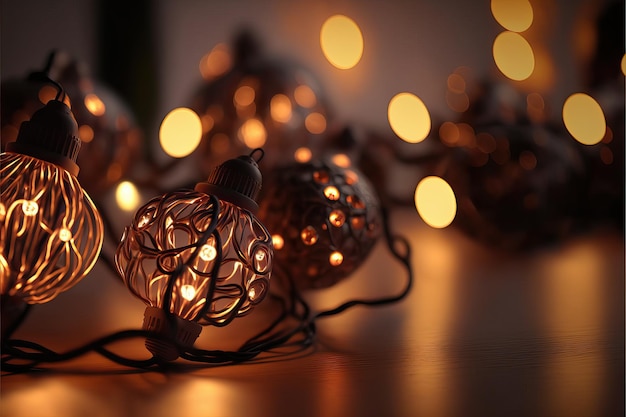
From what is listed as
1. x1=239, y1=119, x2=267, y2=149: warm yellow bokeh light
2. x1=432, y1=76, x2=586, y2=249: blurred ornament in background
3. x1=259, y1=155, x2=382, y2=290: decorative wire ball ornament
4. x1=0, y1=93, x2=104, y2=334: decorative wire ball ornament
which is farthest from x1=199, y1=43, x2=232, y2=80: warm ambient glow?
x1=0, y1=93, x2=104, y2=334: decorative wire ball ornament

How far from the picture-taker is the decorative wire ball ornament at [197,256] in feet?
1.36

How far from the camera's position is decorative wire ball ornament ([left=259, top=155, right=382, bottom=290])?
1.81 ft

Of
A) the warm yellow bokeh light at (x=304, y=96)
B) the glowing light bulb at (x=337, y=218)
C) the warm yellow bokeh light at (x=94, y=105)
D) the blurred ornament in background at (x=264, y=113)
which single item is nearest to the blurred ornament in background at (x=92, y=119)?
the warm yellow bokeh light at (x=94, y=105)

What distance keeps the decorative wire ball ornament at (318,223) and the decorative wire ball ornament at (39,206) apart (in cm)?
16

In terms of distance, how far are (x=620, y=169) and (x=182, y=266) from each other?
0.68 metres

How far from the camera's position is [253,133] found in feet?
3.06

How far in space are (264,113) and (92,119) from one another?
23cm

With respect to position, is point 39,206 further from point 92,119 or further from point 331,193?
point 92,119

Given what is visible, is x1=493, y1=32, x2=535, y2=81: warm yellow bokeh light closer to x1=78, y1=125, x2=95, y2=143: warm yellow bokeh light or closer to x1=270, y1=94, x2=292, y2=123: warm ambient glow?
x1=270, y1=94, x2=292, y2=123: warm ambient glow

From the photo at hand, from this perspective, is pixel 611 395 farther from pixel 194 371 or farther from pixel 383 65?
pixel 383 65

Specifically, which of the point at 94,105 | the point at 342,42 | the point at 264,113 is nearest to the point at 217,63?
→ the point at 342,42

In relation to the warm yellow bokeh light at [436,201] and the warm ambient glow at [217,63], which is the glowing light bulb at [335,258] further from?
the warm ambient glow at [217,63]

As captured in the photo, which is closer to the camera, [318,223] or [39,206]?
[39,206]

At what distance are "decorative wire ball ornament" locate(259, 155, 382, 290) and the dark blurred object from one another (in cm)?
45
